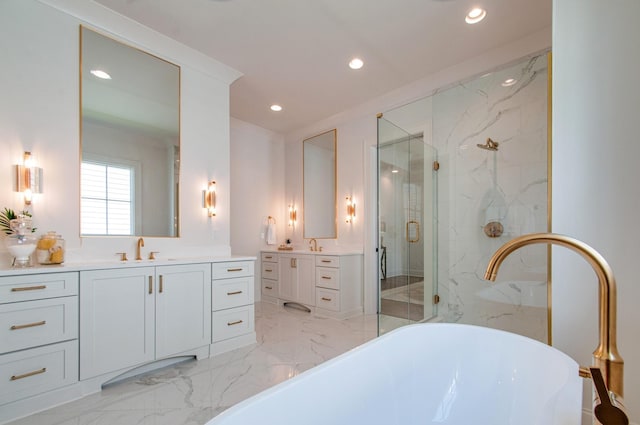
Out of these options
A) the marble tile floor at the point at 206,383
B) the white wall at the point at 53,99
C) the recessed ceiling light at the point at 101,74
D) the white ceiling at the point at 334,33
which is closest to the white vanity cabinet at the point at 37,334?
the marble tile floor at the point at 206,383

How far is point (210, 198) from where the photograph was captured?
3.00 meters

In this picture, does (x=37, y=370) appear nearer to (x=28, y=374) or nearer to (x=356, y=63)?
(x=28, y=374)

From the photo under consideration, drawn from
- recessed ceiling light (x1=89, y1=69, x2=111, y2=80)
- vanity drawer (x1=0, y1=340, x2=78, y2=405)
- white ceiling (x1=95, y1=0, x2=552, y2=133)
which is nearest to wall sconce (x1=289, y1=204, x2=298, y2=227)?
white ceiling (x1=95, y1=0, x2=552, y2=133)

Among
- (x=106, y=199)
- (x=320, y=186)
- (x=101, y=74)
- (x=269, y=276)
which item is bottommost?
(x=269, y=276)

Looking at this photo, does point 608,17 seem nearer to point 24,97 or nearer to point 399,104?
point 399,104

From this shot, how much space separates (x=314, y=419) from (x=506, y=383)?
0.88 meters

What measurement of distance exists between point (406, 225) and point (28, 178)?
3.12 meters

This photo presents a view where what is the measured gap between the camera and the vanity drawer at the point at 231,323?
260 centimetres

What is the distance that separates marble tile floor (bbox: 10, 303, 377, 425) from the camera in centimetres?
168

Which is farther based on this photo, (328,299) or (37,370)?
(328,299)

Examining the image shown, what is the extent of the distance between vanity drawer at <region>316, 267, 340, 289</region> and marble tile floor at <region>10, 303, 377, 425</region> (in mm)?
581

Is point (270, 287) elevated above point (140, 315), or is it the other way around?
point (140, 315)

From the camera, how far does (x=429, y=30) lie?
2.57 metres

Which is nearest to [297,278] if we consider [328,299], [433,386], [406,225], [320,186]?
[328,299]
